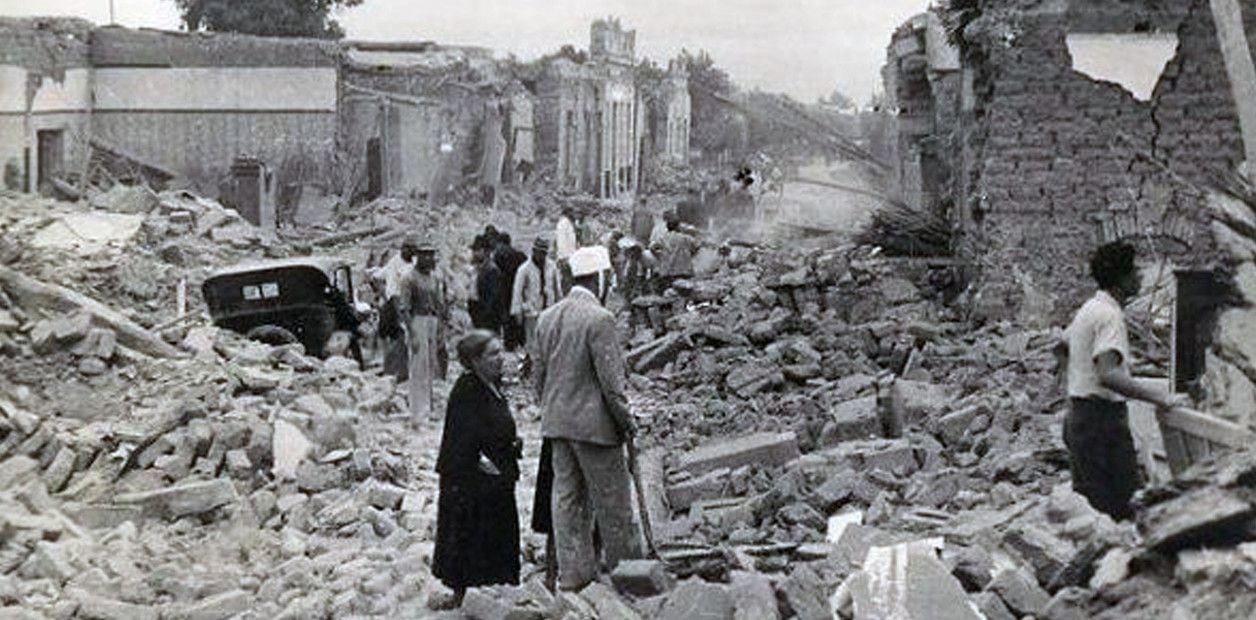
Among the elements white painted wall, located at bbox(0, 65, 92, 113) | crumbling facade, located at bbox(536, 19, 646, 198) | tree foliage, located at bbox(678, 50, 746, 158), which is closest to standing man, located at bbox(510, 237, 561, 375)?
white painted wall, located at bbox(0, 65, 92, 113)

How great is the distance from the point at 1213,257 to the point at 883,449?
5.67m

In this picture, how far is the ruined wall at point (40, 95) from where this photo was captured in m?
23.2

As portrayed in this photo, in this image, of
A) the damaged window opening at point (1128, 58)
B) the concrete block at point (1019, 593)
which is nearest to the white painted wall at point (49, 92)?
the damaged window opening at point (1128, 58)

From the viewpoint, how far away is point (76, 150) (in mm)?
25141

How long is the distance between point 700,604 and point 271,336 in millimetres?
9392

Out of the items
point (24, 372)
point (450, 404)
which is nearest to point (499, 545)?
point (450, 404)

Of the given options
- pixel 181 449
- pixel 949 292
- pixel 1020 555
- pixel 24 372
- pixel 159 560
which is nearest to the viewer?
pixel 1020 555

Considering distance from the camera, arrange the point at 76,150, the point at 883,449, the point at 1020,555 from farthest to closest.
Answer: the point at 76,150
the point at 883,449
the point at 1020,555

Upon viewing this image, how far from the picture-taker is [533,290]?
516 inches

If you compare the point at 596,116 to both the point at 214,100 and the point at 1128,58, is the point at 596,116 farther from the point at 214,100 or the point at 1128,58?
the point at 1128,58

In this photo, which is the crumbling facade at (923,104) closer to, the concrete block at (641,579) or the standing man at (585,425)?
the standing man at (585,425)

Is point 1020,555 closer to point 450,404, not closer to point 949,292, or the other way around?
point 450,404

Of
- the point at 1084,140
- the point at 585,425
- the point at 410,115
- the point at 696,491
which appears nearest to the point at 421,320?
the point at 696,491

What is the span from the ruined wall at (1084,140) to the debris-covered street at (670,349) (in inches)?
1.2
